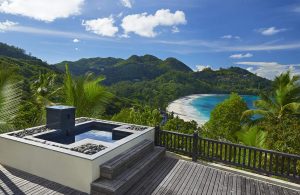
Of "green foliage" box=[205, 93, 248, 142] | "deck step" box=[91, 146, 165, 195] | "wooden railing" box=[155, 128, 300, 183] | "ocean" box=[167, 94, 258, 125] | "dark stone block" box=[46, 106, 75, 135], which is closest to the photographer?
"deck step" box=[91, 146, 165, 195]

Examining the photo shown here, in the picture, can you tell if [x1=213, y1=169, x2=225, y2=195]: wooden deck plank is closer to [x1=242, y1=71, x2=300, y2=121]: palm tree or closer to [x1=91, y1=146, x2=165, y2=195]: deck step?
[x1=91, y1=146, x2=165, y2=195]: deck step

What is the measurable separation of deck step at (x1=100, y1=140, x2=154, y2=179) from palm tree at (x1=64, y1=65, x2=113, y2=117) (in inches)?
131

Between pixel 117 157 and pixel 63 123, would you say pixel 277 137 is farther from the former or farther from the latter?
pixel 63 123

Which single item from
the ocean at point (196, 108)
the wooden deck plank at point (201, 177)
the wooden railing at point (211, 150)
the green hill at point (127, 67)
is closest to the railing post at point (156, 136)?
the wooden railing at point (211, 150)

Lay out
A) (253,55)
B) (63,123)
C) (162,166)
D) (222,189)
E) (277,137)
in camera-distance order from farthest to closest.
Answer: (253,55), (277,137), (63,123), (162,166), (222,189)

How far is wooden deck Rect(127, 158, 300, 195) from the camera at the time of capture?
4.66 metres

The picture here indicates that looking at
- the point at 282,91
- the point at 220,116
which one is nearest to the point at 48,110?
the point at 282,91

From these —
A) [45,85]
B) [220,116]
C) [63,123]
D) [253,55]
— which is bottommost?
[220,116]

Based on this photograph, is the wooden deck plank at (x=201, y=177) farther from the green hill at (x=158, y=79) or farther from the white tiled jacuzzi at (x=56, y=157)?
the green hill at (x=158, y=79)

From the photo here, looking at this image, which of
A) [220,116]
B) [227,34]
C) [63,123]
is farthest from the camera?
[227,34]

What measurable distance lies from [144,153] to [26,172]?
101 inches

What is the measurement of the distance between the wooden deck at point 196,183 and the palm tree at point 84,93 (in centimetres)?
402

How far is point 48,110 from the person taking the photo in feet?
21.1

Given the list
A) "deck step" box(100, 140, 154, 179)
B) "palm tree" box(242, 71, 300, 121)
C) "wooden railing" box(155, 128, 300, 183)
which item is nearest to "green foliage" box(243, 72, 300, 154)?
"palm tree" box(242, 71, 300, 121)
